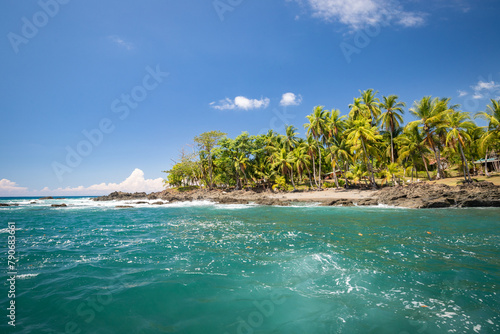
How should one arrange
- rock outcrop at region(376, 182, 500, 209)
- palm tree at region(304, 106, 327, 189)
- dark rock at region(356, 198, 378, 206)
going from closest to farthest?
rock outcrop at region(376, 182, 500, 209) < dark rock at region(356, 198, 378, 206) < palm tree at region(304, 106, 327, 189)

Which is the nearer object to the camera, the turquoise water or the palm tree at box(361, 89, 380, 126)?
the turquoise water

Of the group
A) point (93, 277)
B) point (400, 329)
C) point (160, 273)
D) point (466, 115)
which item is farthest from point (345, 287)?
point (466, 115)

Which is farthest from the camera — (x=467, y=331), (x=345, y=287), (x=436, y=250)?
(x=436, y=250)

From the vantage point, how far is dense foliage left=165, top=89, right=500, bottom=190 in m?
31.1

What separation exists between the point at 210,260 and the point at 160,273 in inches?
56.2

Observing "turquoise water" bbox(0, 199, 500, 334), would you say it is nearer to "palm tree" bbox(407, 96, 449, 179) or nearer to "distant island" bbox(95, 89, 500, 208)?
"distant island" bbox(95, 89, 500, 208)

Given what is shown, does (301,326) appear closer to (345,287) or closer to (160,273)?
(345,287)

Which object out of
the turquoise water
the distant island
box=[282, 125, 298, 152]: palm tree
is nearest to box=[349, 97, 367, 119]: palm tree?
the distant island

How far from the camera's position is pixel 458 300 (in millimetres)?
3848

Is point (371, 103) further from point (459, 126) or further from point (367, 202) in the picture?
point (367, 202)

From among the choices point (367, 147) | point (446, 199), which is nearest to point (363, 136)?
point (367, 147)

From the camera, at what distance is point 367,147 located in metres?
33.8

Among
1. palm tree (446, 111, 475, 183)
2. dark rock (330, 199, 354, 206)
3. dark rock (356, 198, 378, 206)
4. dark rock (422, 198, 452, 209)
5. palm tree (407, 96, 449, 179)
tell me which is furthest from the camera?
palm tree (407, 96, 449, 179)

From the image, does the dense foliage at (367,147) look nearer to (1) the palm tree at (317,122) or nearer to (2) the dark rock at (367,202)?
(1) the palm tree at (317,122)
